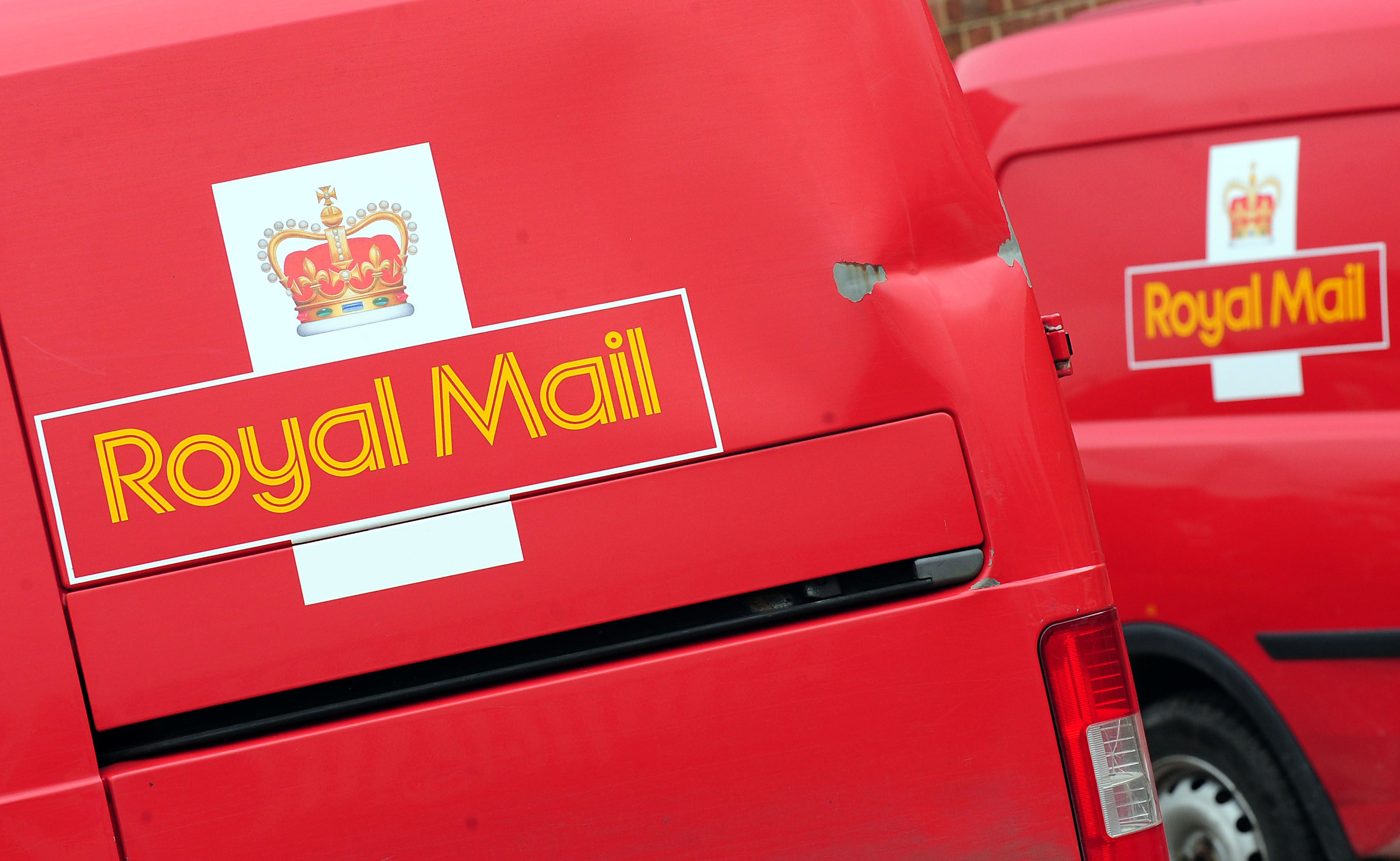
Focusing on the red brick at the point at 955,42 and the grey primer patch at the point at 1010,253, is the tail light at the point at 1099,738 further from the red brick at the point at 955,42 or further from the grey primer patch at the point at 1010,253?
the red brick at the point at 955,42

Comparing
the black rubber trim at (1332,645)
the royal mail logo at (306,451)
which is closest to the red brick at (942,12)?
the black rubber trim at (1332,645)

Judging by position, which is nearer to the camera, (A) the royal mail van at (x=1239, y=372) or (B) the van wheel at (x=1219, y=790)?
(A) the royal mail van at (x=1239, y=372)

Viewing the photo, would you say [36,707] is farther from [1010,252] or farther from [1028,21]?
[1028,21]

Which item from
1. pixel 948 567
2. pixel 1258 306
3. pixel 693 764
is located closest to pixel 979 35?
pixel 1258 306

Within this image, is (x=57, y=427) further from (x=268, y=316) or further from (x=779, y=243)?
(x=779, y=243)

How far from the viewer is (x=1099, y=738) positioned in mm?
1665

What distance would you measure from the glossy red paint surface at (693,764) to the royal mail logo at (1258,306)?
1.51m

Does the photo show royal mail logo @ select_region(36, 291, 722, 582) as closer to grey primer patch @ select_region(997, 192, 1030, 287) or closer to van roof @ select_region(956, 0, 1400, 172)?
grey primer patch @ select_region(997, 192, 1030, 287)

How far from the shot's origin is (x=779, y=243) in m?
1.63

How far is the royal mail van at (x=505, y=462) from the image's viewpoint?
159 centimetres

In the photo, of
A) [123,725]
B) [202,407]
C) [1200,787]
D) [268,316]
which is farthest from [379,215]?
[1200,787]

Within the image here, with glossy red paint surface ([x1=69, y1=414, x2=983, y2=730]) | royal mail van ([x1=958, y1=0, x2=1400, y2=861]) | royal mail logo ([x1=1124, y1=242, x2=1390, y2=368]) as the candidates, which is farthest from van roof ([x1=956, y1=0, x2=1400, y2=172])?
glossy red paint surface ([x1=69, y1=414, x2=983, y2=730])

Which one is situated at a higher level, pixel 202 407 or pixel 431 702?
pixel 202 407

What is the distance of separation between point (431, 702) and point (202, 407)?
0.50 m
